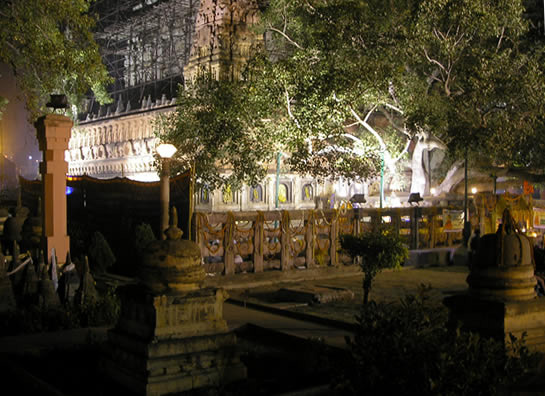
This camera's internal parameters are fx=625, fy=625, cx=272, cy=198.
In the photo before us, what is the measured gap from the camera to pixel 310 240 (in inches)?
640

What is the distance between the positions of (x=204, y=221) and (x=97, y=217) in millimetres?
5818

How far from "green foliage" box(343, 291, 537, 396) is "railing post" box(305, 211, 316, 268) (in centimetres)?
1076

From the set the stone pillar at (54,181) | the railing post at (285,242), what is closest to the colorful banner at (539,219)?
the railing post at (285,242)

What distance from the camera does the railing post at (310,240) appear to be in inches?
637

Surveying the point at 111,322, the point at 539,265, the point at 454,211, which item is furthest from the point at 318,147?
the point at 111,322

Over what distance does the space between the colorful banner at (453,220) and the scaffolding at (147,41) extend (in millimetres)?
21948

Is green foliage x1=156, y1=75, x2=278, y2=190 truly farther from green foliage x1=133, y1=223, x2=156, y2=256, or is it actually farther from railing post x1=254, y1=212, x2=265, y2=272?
railing post x1=254, y1=212, x2=265, y2=272

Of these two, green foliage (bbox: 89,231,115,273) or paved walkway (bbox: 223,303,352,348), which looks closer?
paved walkway (bbox: 223,303,352,348)

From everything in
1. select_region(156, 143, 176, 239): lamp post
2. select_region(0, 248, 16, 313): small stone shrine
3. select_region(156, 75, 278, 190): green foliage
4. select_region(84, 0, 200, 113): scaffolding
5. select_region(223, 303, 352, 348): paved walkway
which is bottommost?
select_region(223, 303, 352, 348): paved walkway

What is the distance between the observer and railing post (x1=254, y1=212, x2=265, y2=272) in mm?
15102

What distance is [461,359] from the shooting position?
5.04 metres

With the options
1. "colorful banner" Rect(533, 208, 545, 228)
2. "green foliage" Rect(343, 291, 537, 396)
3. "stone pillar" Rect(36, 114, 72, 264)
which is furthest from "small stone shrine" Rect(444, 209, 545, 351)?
"colorful banner" Rect(533, 208, 545, 228)

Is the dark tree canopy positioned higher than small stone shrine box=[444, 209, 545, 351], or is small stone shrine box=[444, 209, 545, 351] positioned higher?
the dark tree canopy

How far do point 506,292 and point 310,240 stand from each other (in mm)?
9760
